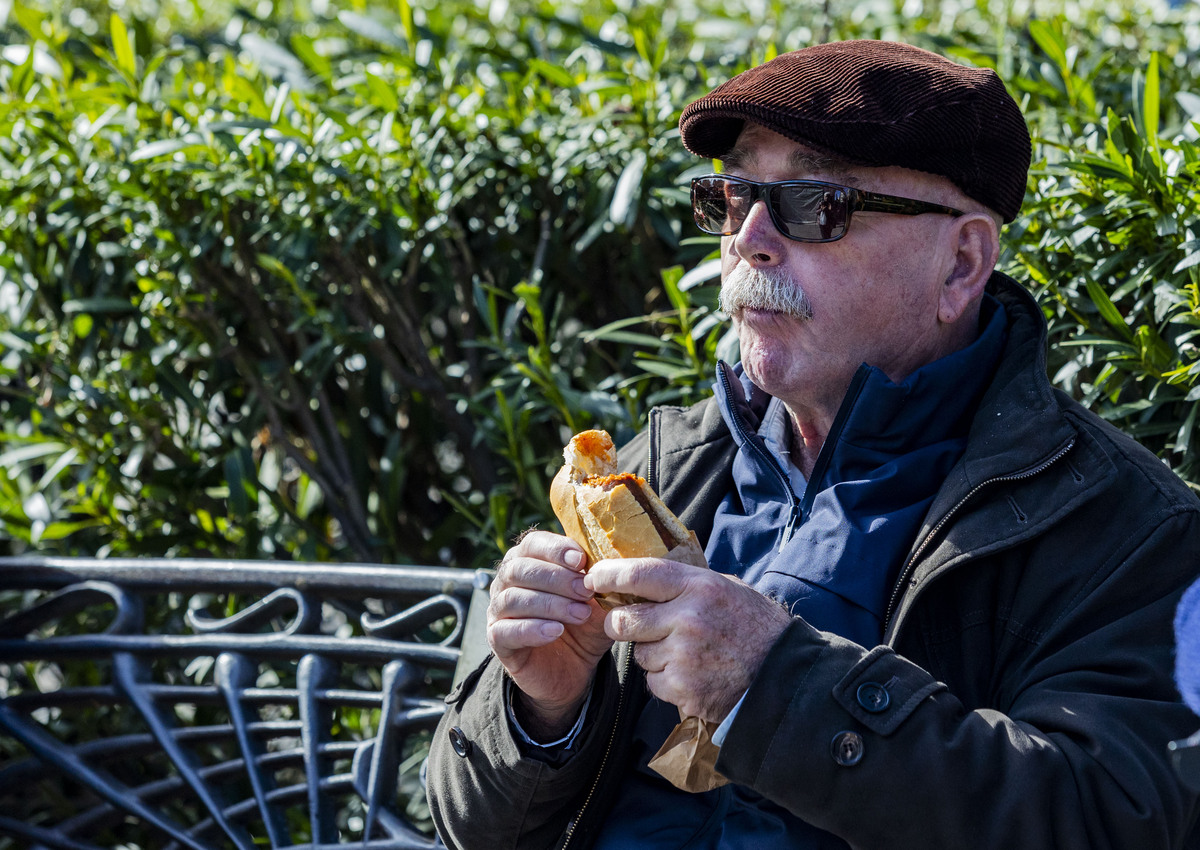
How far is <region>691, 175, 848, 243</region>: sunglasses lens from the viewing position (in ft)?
6.35

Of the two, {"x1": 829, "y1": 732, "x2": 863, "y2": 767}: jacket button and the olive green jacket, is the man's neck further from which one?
A: {"x1": 829, "y1": 732, "x2": 863, "y2": 767}: jacket button

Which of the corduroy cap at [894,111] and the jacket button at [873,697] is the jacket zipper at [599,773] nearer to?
the jacket button at [873,697]

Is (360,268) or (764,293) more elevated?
(764,293)

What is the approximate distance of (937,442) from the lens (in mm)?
1986

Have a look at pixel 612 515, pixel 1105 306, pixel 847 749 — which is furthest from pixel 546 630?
pixel 1105 306

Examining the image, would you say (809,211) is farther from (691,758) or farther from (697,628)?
(691,758)

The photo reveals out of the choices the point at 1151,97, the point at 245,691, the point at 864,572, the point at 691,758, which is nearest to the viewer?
the point at 691,758

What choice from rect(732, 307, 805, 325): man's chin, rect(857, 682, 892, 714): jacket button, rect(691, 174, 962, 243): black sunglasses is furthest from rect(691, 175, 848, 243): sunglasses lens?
rect(857, 682, 892, 714): jacket button

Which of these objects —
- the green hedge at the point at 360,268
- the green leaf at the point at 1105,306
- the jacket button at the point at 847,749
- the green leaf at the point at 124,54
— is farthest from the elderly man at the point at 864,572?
the green leaf at the point at 124,54

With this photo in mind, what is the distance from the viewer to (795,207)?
1966 mm

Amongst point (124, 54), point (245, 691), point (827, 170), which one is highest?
point (124, 54)

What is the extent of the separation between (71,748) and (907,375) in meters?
2.05

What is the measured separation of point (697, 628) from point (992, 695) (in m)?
0.52

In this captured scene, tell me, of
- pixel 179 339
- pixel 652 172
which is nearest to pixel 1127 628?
pixel 652 172
